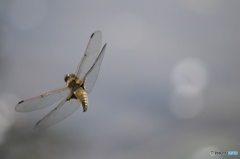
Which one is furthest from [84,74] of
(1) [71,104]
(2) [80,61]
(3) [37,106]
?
(3) [37,106]

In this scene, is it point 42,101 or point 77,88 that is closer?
point 42,101

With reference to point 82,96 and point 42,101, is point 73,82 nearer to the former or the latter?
point 82,96

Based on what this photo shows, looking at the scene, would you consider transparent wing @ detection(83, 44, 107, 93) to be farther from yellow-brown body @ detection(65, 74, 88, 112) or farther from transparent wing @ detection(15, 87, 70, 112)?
transparent wing @ detection(15, 87, 70, 112)

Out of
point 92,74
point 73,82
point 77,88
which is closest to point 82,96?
point 77,88

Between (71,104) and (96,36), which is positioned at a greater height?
(96,36)

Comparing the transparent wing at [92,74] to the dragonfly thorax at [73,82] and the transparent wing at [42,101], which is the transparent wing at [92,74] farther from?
the transparent wing at [42,101]

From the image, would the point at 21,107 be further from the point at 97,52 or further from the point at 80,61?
the point at 97,52
